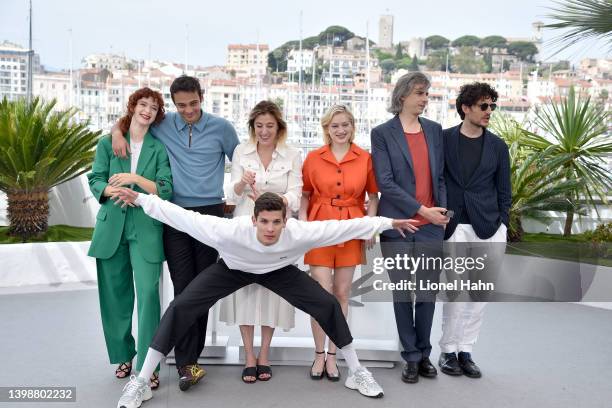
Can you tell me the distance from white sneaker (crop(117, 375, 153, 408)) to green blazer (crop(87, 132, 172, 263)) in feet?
1.74

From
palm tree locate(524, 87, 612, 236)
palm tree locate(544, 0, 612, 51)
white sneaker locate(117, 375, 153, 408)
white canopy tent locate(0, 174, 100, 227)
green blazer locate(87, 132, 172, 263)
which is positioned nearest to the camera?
white sneaker locate(117, 375, 153, 408)

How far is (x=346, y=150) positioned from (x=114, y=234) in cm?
114

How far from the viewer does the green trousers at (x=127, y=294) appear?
3.19 m

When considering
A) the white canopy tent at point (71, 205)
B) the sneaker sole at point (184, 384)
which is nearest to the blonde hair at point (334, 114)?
the sneaker sole at point (184, 384)

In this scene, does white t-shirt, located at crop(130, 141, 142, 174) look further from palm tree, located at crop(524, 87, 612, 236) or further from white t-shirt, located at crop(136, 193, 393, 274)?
palm tree, located at crop(524, 87, 612, 236)

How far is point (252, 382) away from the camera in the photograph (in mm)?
3355

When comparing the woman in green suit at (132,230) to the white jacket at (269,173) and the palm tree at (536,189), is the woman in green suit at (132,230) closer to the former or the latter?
the white jacket at (269,173)

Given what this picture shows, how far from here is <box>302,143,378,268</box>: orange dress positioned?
329 centimetres

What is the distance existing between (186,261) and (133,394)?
64cm

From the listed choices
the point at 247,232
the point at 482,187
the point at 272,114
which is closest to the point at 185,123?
the point at 272,114

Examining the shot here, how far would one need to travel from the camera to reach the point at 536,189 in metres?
5.94

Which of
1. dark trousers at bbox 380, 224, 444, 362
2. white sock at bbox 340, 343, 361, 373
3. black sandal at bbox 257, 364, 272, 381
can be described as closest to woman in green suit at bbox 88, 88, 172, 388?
black sandal at bbox 257, 364, 272, 381

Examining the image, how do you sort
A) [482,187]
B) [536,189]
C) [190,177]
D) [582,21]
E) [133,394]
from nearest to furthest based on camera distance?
[133,394]
[190,177]
[482,187]
[582,21]
[536,189]

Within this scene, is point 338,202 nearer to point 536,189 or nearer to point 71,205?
point 536,189
